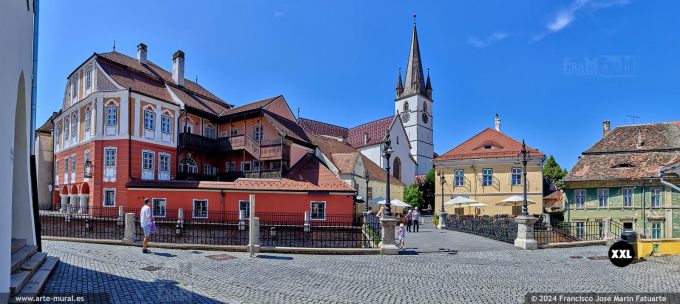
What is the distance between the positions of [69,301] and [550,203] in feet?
183

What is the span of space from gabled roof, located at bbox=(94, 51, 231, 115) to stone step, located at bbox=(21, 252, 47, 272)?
2091 cm

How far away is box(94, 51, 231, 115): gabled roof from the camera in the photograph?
94.9 feet

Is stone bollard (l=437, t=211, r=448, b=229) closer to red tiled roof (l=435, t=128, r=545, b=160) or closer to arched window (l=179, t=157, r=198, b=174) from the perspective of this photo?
red tiled roof (l=435, t=128, r=545, b=160)

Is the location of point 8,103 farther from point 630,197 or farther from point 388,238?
point 630,197

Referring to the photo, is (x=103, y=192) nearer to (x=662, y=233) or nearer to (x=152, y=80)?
(x=152, y=80)

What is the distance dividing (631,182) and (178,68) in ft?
115

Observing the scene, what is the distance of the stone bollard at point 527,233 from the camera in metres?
16.2

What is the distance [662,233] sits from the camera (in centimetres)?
2975

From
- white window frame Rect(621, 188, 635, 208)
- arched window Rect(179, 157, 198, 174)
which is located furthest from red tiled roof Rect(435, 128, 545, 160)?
arched window Rect(179, 157, 198, 174)

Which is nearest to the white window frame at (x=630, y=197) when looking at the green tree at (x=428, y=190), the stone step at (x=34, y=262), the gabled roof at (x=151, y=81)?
the green tree at (x=428, y=190)

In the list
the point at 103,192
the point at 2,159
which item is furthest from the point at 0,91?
the point at 103,192

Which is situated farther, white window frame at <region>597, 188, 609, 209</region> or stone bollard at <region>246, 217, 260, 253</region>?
white window frame at <region>597, 188, 609, 209</region>

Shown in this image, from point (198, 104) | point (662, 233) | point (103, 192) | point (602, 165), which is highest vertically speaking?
point (198, 104)

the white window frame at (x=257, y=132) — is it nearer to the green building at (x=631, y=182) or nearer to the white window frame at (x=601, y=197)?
the green building at (x=631, y=182)
